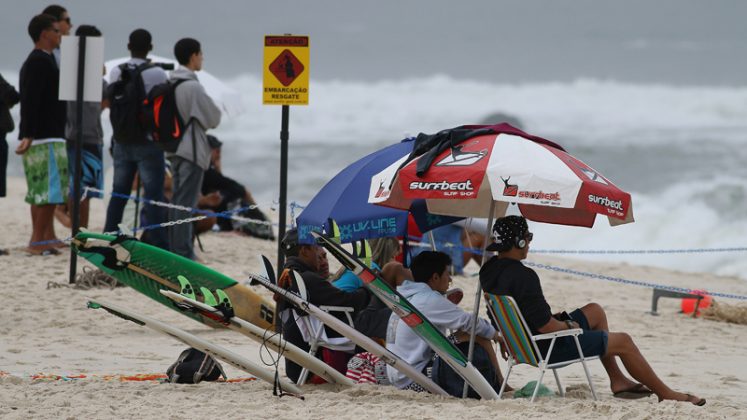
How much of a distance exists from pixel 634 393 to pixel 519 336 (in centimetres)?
75

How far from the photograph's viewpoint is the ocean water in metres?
25.3

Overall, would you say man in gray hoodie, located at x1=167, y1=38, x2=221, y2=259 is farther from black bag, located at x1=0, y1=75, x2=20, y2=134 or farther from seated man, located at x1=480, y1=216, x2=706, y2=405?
seated man, located at x1=480, y1=216, x2=706, y2=405

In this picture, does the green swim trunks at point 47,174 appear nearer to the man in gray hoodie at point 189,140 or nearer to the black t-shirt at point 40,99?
the black t-shirt at point 40,99

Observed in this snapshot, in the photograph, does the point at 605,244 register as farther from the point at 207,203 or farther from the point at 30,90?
the point at 30,90

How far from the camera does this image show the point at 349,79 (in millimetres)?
60531

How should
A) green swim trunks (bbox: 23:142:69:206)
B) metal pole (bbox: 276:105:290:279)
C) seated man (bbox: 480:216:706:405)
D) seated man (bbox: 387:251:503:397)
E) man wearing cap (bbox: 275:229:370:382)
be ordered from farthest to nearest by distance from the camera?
1. green swim trunks (bbox: 23:142:69:206)
2. metal pole (bbox: 276:105:290:279)
3. man wearing cap (bbox: 275:229:370:382)
4. seated man (bbox: 387:251:503:397)
5. seated man (bbox: 480:216:706:405)

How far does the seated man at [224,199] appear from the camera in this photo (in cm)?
1262

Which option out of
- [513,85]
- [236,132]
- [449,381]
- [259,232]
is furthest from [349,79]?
[449,381]

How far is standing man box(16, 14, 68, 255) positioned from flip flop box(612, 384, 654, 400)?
6.08m

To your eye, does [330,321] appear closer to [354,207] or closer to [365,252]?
[354,207]

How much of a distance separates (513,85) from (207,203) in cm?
4326

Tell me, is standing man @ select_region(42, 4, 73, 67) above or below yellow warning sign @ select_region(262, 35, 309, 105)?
above

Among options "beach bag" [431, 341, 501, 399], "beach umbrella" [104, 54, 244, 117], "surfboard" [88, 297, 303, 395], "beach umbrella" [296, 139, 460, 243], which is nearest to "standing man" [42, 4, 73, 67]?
"beach umbrella" [104, 54, 244, 117]

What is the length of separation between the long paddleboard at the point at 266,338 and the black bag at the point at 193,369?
463 millimetres
